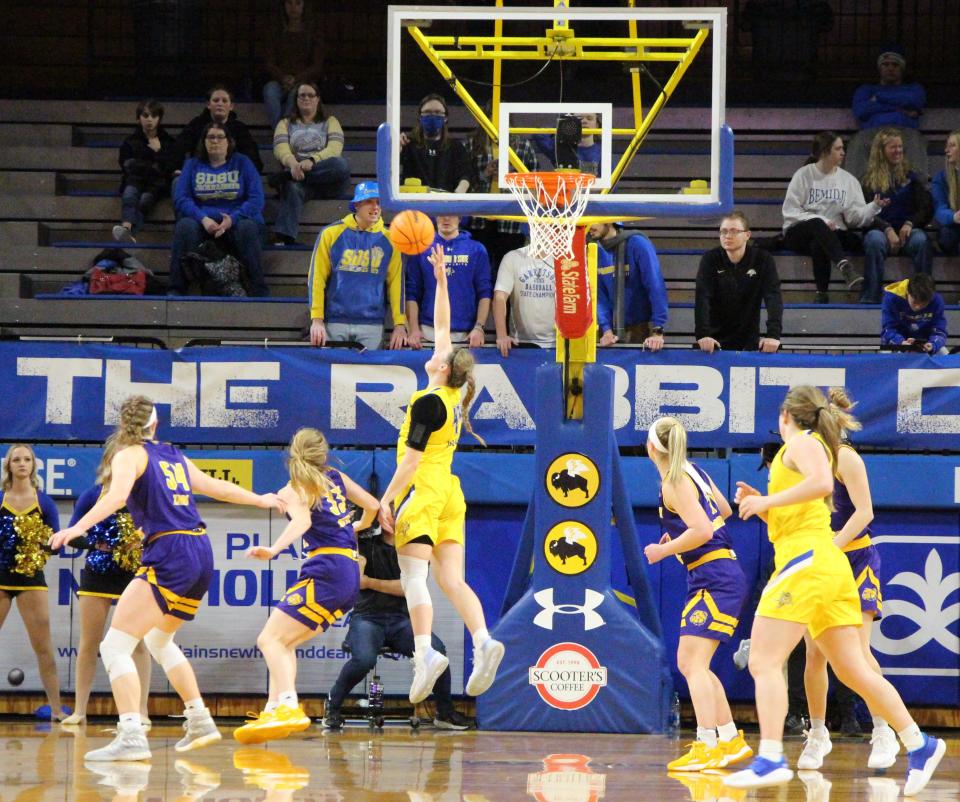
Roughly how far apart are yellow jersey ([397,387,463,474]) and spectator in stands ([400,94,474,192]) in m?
3.96

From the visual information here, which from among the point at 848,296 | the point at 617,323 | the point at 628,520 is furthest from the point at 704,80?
the point at 628,520

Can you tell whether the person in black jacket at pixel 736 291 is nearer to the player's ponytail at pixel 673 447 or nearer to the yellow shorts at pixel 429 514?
the player's ponytail at pixel 673 447

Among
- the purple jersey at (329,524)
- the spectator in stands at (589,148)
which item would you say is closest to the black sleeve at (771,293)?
the spectator in stands at (589,148)

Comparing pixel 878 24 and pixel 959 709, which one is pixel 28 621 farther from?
pixel 878 24

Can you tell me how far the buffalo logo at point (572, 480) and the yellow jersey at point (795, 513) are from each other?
2.60 metres

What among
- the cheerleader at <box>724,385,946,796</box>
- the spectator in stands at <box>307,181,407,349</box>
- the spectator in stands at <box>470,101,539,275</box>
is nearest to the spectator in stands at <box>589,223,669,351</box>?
the spectator in stands at <box>470,101,539,275</box>

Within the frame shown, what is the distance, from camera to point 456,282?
12.1 meters

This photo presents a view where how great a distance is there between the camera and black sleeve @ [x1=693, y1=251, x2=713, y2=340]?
38.7ft

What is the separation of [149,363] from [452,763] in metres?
4.36

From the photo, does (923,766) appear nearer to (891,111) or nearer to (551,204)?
(551,204)

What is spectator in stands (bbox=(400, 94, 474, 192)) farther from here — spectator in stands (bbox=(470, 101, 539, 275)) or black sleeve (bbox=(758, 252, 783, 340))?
black sleeve (bbox=(758, 252, 783, 340))

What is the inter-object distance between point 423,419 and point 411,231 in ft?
4.46

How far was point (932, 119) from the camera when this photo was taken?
15844 mm

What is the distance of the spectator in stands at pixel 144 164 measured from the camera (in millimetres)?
14617
